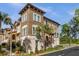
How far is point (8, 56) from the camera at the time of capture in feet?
17.3

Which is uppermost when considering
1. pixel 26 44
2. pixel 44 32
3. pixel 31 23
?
pixel 31 23

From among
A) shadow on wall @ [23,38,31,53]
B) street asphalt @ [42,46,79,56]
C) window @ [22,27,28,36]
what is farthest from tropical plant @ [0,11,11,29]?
street asphalt @ [42,46,79,56]

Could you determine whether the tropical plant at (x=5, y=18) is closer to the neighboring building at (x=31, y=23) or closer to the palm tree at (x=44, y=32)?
the neighboring building at (x=31, y=23)

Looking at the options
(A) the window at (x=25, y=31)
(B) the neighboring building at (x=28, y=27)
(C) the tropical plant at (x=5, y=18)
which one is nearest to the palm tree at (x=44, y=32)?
(B) the neighboring building at (x=28, y=27)

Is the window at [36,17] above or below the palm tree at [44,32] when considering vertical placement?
above

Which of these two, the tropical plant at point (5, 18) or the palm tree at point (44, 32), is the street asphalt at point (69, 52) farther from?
the tropical plant at point (5, 18)

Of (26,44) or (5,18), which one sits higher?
(5,18)

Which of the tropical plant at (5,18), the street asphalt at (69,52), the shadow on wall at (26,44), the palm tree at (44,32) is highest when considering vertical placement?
the tropical plant at (5,18)

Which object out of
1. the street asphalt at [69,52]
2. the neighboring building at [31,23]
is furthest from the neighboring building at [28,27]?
the street asphalt at [69,52]

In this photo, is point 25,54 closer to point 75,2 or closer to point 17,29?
point 17,29

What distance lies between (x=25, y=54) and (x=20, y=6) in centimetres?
Answer: 67

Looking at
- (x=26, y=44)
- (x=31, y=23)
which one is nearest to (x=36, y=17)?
(x=31, y=23)

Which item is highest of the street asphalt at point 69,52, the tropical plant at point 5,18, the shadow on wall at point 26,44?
the tropical plant at point 5,18

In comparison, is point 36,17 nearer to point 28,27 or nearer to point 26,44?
point 28,27
